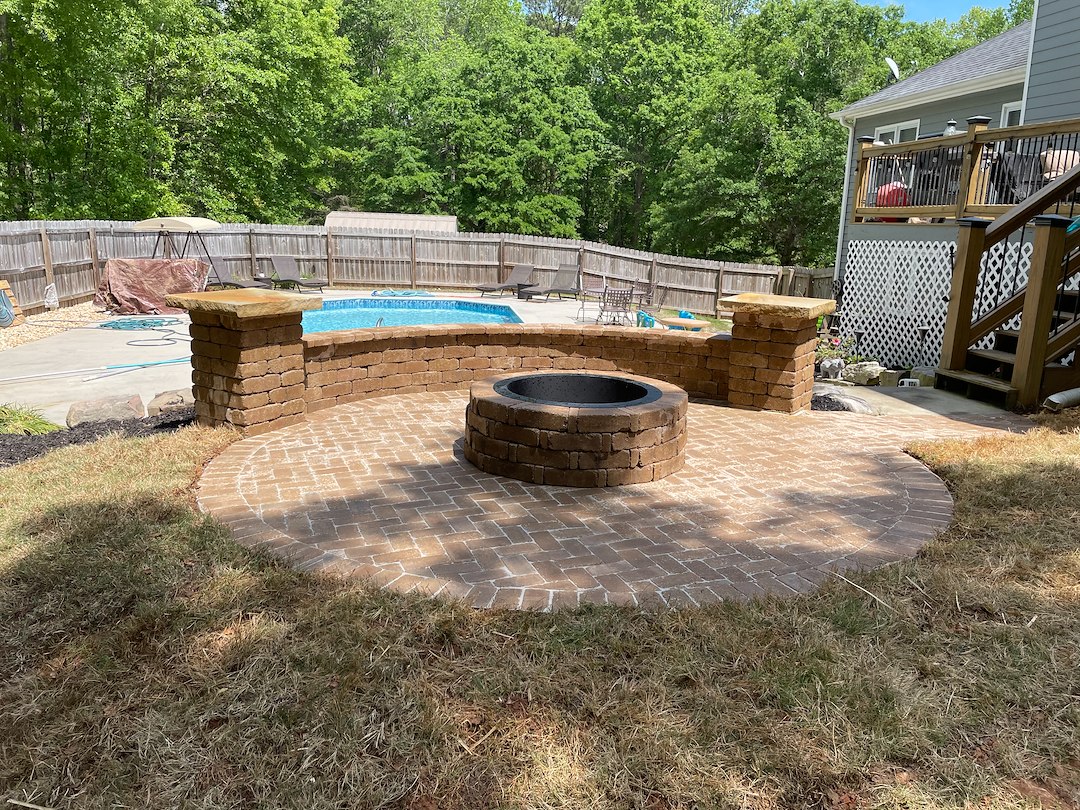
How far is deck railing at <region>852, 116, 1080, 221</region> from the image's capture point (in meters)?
8.92

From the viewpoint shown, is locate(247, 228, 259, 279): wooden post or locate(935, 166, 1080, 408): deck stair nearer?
locate(935, 166, 1080, 408): deck stair

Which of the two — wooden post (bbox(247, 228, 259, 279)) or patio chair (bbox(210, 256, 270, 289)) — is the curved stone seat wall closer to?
patio chair (bbox(210, 256, 270, 289))

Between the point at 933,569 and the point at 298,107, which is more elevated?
the point at 298,107

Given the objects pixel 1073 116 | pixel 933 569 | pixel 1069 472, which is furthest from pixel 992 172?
pixel 933 569

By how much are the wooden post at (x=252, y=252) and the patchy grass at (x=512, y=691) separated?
17.2 m

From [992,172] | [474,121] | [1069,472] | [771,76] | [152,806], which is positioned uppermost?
[771,76]

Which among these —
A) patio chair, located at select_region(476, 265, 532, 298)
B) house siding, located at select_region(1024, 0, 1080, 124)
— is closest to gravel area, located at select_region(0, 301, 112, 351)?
patio chair, located at select_region(476, 265, 532, 298)

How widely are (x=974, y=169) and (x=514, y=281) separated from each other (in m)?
11.6

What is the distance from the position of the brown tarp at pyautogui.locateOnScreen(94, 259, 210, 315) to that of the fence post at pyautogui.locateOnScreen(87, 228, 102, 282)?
2.70ft

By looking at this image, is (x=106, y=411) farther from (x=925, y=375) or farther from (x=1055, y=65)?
(x=1055, y=65)

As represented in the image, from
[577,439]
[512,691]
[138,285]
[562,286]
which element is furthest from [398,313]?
[512,691]

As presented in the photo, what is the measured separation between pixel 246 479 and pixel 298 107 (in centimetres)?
2416

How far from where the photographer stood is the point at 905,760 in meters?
2.18

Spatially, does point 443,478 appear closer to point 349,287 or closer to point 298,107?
point 349,287
